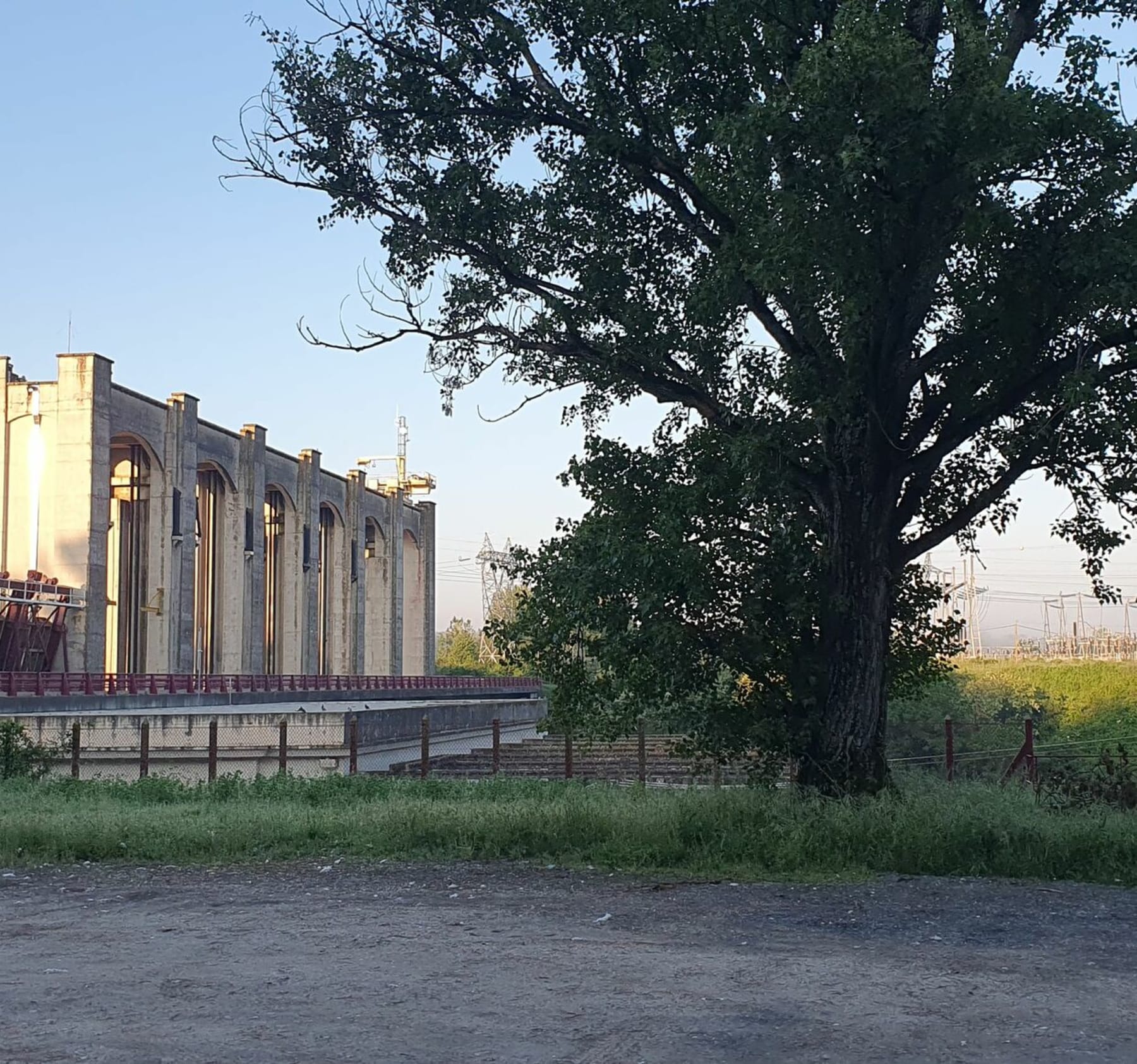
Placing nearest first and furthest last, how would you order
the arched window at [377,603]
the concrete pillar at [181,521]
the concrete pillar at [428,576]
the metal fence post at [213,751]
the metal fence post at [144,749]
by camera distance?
the metal fence post at [213,751]
the metal fence post at [144,749]
the concrete pillar at [181,521]
the arched window at [377,603]
the concrete pillar at [428,576]

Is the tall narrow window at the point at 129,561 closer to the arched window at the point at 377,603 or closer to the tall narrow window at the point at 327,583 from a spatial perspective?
the tall narrow window at the point at 327,583

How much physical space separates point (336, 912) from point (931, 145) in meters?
7.98

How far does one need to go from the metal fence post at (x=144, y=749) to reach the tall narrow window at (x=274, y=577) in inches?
1525

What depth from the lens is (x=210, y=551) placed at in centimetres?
5744

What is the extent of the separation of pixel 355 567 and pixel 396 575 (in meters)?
7.59

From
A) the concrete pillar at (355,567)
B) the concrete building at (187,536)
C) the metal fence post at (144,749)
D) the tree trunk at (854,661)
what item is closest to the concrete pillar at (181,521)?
the concrete building at (187,536)

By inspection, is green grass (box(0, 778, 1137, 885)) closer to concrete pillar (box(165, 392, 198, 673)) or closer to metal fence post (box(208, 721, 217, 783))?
metal fence post (box(208, 721, 217, 783))

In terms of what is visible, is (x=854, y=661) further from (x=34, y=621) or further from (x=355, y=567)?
(x=355, y=567)

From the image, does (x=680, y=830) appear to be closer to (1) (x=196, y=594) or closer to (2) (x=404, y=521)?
(1) (x=196, y=594)

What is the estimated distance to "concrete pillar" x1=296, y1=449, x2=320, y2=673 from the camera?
210 feet

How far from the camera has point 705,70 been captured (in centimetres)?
1419

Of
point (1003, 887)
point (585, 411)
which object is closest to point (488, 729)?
point (585, 411)

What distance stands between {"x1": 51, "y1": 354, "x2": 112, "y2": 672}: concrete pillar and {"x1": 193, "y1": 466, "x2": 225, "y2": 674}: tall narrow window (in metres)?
11.1

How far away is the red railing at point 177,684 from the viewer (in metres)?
34.4
